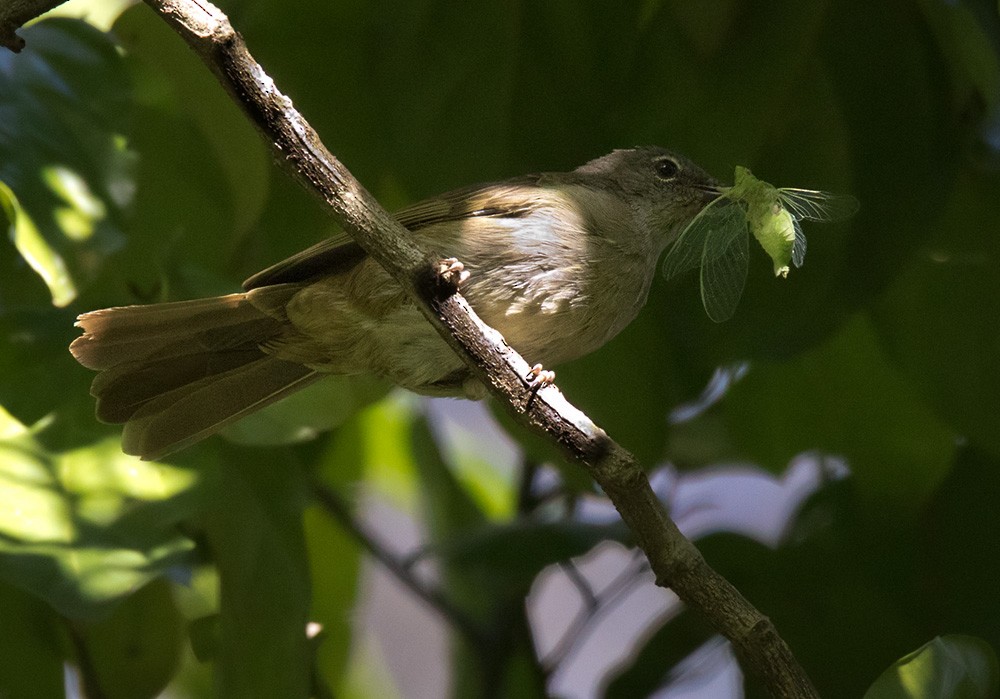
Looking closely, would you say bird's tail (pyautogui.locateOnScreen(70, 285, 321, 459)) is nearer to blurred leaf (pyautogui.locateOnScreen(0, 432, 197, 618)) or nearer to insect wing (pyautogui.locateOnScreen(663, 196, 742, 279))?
blurred leaf (pyautogui.locateOnScreen(0, 432, 197, 618))

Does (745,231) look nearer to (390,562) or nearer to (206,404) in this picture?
(206,404)

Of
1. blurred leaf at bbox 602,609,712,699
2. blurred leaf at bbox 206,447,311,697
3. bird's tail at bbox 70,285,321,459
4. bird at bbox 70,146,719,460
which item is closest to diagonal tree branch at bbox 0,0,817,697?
bird at bbox 70,146,719,460

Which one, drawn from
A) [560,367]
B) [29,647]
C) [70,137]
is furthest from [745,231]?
[29,647]

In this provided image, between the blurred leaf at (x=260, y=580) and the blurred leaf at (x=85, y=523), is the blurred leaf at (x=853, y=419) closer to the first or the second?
the blurred leaf at (x=260, y=580)

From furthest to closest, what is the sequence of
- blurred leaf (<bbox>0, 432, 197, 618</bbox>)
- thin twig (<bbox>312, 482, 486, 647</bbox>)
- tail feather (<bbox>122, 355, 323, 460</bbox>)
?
thin twig (<bbox>312, 482, 486, 647</bbox>) < tail feather (<bbox>122, 355, 323, 460</bbox>) < blurred leaf (<bbox>0, 432, 197, 618</bbox>)

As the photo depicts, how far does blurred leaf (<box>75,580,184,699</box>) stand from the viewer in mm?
3551

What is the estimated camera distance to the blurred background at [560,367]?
3199 mm

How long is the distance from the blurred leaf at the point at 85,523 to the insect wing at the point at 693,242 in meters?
1.35

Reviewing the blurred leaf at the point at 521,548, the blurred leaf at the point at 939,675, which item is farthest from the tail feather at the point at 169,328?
the blurred leaf at the point at 939,675

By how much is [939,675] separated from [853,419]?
4.90ft

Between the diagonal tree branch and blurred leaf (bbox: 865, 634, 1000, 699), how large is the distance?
149 millimetres

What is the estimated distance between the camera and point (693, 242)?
11.7ft

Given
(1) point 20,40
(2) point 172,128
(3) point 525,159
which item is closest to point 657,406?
(3) point 525,159

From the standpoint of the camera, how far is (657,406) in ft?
11.7
